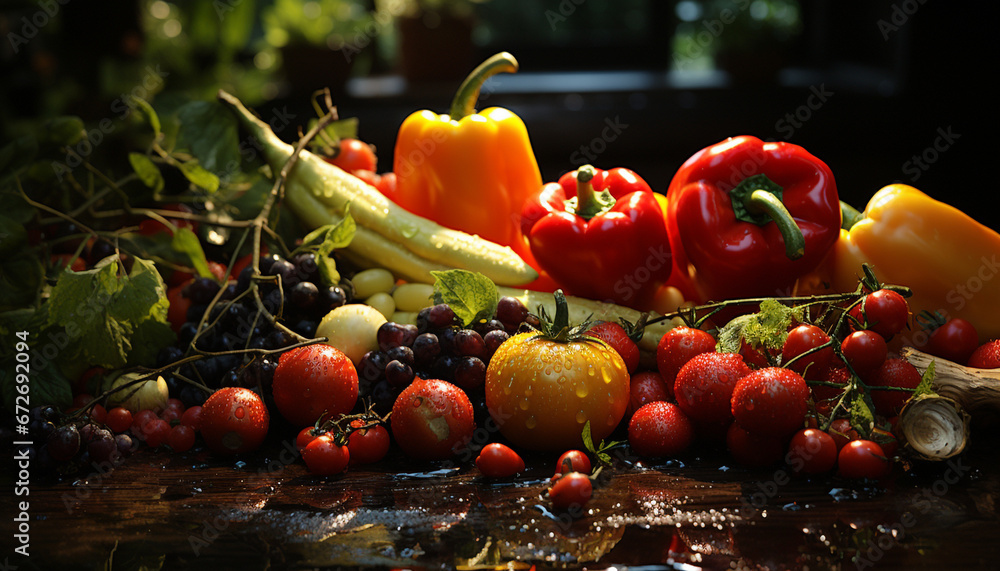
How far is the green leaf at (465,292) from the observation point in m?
0.97

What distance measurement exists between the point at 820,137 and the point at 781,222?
2191mm

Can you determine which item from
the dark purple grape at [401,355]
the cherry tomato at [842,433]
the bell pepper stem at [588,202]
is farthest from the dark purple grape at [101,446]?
the cherry tomato at [842,433]

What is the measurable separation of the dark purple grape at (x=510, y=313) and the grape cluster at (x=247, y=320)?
0.23 metres

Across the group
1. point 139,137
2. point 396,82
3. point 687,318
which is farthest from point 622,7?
point 687,318

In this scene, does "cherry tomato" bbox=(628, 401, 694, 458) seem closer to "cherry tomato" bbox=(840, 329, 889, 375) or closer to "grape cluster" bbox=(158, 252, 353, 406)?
"cherry tomato" bbox=(840, 329, 889, 375)

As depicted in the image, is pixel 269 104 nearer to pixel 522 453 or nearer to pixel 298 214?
pixel 298 214

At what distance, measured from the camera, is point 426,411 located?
2.79 feet

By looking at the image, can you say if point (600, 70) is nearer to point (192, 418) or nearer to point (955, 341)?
point (955, 341)

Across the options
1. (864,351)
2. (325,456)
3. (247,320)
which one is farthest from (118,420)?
(864,351)

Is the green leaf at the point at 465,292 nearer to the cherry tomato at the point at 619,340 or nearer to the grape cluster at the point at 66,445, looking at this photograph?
the cherry tomato at the point at 619,340

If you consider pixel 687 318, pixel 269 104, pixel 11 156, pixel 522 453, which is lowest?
pixel 522 453

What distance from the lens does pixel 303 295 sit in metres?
1.04

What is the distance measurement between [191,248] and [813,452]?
906 mm

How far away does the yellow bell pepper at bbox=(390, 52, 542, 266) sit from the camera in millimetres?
1307
